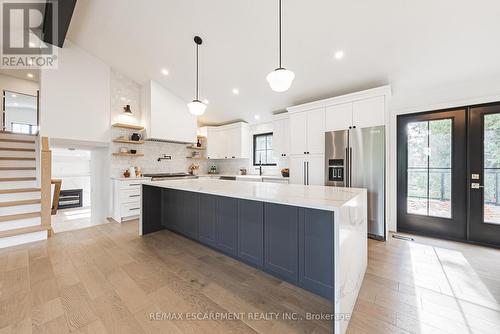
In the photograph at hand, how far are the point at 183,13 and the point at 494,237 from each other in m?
5.43

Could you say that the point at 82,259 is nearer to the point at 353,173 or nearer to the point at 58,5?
the point at 58,5

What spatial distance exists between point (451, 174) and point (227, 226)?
3531 mm

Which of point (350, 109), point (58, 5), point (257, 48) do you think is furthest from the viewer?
point (350, 109)

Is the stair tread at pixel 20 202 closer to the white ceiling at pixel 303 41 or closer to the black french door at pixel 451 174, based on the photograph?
the white ceiling at pixel 303 41

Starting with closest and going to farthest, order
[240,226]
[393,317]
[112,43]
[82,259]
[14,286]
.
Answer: [393,317]
[14,286]
[240,226]
[82,259]
[112,43]

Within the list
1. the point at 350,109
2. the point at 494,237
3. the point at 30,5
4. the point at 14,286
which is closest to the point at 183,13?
the point at 30,5

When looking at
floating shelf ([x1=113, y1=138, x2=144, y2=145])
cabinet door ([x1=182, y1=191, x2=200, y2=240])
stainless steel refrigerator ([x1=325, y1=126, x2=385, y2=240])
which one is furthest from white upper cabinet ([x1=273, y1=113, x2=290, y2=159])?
floating shelf ([x1=113, y1=138, x2=144, y2=145])

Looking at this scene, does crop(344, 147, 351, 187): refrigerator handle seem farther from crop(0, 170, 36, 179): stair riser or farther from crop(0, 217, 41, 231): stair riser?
crop(0, 170, 36, 179): stair riser

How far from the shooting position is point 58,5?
2.77 metres

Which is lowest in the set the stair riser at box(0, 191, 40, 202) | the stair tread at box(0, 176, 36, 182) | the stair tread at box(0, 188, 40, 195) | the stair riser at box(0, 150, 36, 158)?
the stair riser at box(0, 191, 40, 202)

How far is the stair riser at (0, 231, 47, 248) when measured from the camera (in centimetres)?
284

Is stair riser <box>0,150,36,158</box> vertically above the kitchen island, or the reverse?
stair riser <box>0,150,36,158</box>

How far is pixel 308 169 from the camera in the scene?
3.81 meters

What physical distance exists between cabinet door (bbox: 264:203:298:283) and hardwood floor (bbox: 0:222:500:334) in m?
0.19
